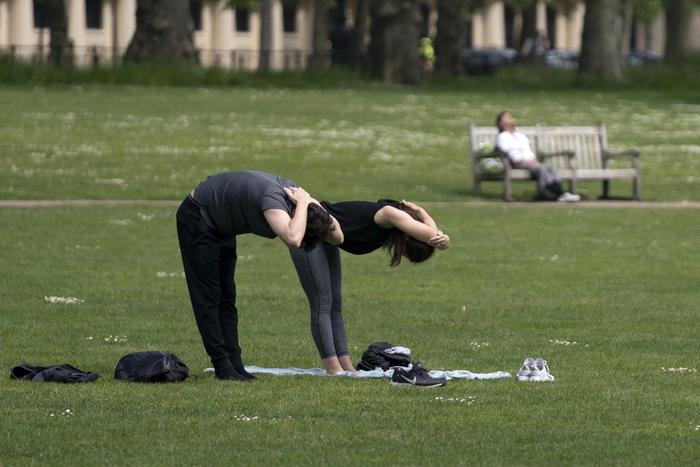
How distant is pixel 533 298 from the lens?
1311 centimetres

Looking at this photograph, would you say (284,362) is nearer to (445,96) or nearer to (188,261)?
(188,261)

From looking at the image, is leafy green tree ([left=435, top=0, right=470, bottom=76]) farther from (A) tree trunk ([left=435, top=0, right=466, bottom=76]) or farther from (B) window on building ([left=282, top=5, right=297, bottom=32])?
(B) window on building ([left=282, top=5, right=297, bottom=32])

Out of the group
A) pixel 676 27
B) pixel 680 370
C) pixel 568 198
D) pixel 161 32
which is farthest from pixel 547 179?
pixel 676 27

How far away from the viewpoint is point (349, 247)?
8.84m

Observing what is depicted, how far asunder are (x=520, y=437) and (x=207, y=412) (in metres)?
1.64

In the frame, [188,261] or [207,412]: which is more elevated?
[188,261]

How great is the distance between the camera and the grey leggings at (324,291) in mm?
9180

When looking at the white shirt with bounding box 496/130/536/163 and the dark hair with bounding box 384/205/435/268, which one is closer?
the dark hair with bounding box 384/205/435/268

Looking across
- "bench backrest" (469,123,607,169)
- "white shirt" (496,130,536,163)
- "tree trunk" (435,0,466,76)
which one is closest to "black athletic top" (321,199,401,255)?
"white shirt" (496,130,536,163)

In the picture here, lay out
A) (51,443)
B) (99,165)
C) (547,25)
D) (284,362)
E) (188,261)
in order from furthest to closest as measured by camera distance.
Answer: (547,25)
(99,165)
(284,362)
(188,261)
(51,443)

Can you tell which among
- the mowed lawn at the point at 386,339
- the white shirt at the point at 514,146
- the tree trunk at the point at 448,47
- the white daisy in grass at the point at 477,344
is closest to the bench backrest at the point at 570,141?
the white shirt at the point at 514,146

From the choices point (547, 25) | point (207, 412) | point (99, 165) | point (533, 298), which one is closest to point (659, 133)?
point (99, 165)

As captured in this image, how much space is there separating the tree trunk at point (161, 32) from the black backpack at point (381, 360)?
29684 millimetres

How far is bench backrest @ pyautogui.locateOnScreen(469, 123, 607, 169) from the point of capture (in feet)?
75.4
